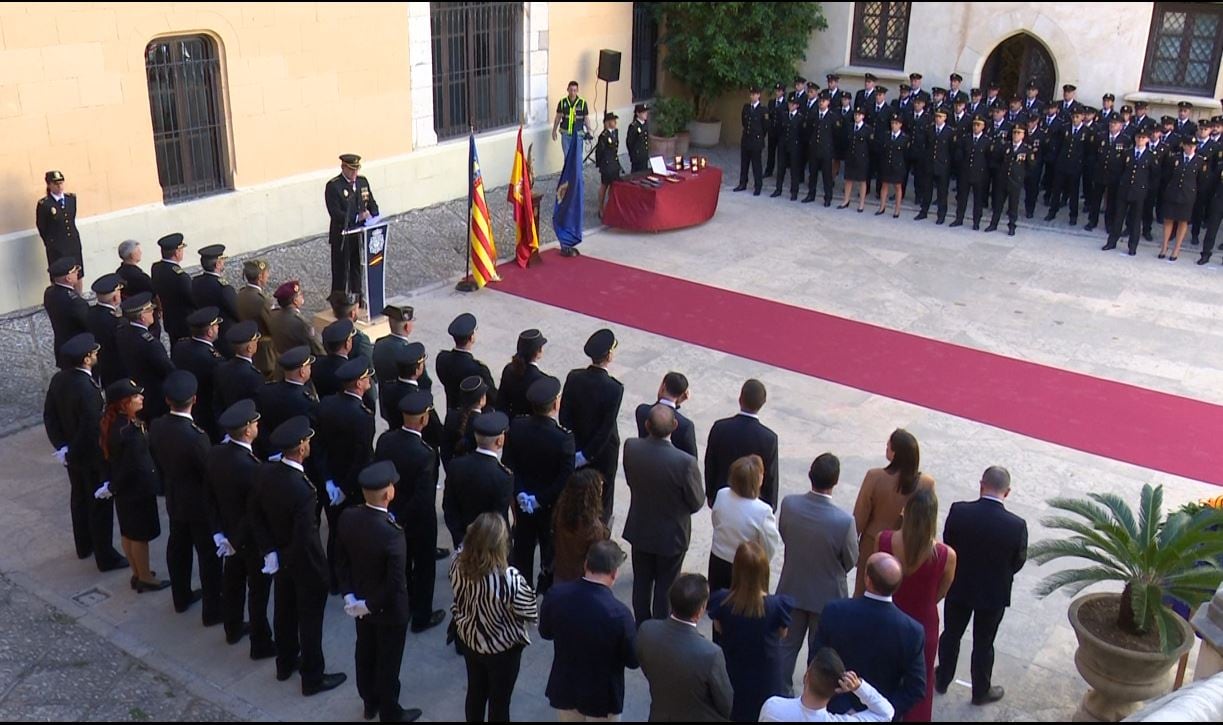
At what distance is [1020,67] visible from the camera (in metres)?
18.2

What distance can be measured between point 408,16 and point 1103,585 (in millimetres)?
10904

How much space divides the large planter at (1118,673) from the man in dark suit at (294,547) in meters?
3.97

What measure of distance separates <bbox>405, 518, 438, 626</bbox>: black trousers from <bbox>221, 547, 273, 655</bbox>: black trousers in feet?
2.58

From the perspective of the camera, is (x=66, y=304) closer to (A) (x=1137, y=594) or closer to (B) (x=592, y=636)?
(B) (x=592, y=636)

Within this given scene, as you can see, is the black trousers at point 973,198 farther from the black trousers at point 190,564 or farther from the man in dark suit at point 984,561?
the black trousers at point 190,564

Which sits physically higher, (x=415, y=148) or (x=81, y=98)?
(x=81, y=98)

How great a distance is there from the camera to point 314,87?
13.7m

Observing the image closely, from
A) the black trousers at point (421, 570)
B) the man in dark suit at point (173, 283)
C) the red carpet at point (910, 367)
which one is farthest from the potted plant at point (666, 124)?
the black trousers at point (421, 570)

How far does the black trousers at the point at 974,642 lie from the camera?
19.9ft

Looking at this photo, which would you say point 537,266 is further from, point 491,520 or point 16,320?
point 491,520

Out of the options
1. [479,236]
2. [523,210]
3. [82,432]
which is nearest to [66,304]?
[82,432]

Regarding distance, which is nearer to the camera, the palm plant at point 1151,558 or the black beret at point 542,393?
the palm plant at point 1151,558

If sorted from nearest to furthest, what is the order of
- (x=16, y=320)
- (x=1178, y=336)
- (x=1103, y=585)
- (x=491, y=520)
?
1. (x=491, y=520)
2. (x=1103, y=585)
3. (x=16, y=320)
4. (x=1178, y=336)

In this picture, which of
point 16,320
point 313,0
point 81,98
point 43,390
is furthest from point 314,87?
point 43,390
